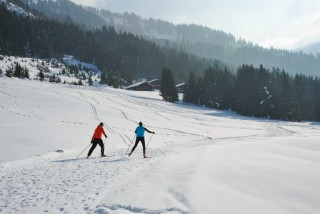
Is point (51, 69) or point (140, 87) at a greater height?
point (51, 69)

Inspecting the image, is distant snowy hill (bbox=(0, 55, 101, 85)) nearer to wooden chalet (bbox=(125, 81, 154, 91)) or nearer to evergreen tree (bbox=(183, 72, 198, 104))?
wooden chalet (bbox=(125, 81, 154, 91))

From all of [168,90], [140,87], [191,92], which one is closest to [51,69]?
[140,87]

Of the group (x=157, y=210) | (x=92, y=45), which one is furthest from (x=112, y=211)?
(x=92, y=45)

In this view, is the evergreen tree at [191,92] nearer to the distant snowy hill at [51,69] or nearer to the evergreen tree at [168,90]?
the evergreen tree at [168,90]

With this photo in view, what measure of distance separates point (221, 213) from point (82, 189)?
436cm

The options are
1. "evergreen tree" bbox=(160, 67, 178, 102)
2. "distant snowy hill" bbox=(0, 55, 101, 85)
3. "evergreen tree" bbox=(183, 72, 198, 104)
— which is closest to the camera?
"evergreen tree" bbox=(160, 67, 178, 102)

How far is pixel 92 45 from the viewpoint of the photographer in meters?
135

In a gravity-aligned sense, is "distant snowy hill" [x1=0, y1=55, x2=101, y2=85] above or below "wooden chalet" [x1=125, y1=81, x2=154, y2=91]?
above

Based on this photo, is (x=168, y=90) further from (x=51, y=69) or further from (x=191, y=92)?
(x=51, y=69)

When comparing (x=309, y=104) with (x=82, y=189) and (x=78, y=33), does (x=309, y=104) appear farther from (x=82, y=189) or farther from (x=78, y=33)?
(x=78, y=33)

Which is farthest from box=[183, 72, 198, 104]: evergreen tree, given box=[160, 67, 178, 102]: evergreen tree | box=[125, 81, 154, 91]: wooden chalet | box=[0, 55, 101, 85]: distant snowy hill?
box=[0, 55, 101, 85]: distant snowy hill

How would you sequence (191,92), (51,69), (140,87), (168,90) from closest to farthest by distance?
(168,90)
(191,92)
(51,69)
(140,87)

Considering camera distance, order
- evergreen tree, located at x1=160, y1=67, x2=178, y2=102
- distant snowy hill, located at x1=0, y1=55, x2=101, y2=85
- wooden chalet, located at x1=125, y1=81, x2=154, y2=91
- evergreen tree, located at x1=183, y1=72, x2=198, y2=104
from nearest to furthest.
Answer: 1. evergreen tree, located at x1=160, y1=67, x2=178, y2=102
2. evergreen tree, located at x1=183, y1=72, x2=198, y2=104
3. distant snowy hill, located at x1=0, y1=55, x2=101, y2=85
4. wooden chalet, located at x1=125, y1=81, x2=154, y2=91

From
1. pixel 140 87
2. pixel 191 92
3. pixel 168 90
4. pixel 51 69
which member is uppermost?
pixel 51 69
